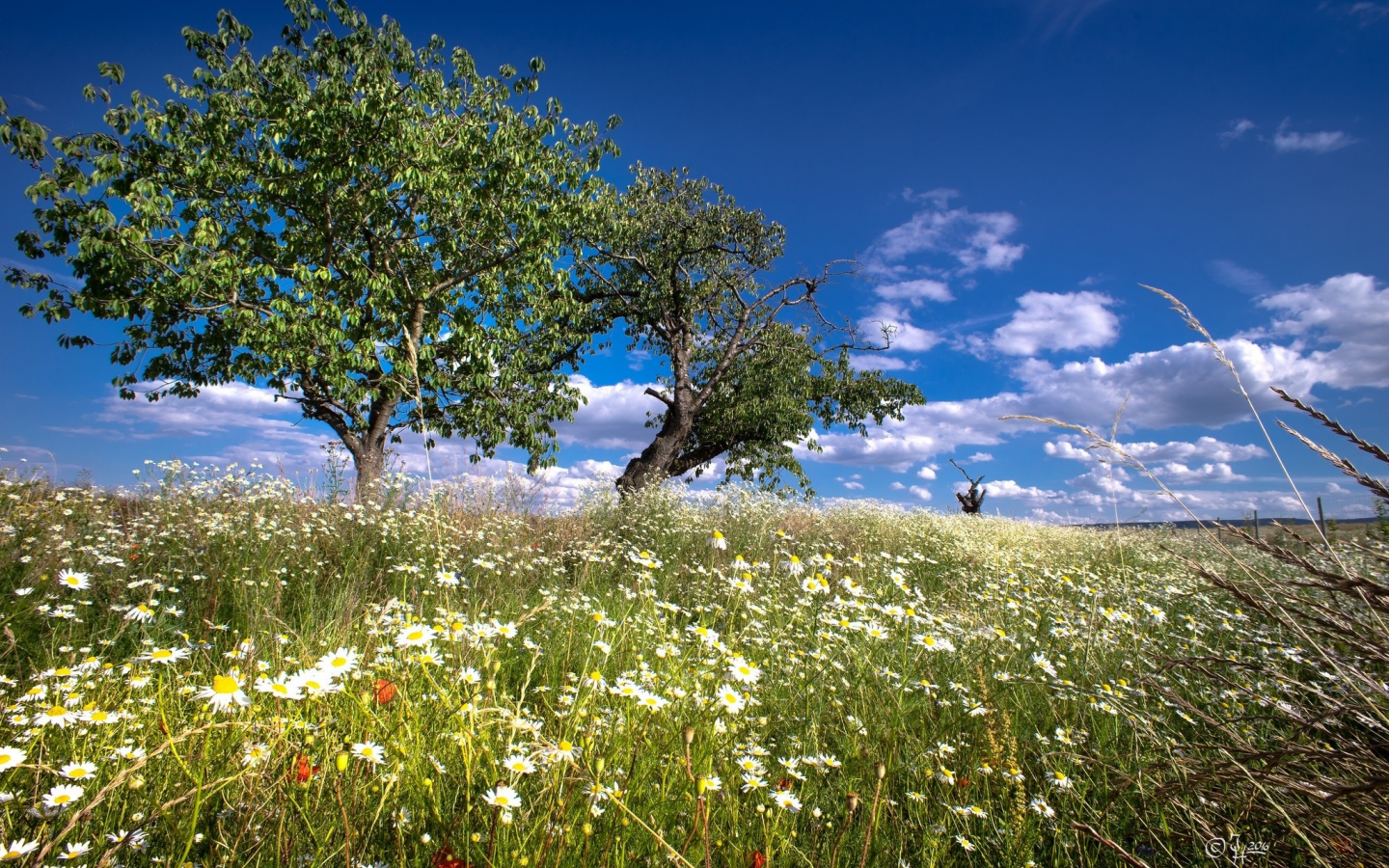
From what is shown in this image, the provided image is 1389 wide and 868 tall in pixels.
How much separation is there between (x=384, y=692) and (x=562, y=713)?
66cm

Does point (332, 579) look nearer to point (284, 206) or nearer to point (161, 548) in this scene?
point (161, 548)

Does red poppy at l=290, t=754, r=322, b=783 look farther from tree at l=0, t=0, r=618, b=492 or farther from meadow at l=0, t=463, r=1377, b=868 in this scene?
tree at l=0, t=0, r=618, b=492

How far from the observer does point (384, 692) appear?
236 cm

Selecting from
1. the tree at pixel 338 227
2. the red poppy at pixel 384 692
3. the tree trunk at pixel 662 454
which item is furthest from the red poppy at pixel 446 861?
the tree trunk at pixel 662 454

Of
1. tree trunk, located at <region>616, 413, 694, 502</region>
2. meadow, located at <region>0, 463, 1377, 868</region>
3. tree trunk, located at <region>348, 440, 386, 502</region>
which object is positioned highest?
tree trunk, located at <region>616, 413, 694, 502</region>

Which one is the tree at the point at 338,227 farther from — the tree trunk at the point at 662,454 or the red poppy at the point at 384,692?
the red poppy at the point at 384,692

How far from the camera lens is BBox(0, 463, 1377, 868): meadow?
5.64 ft

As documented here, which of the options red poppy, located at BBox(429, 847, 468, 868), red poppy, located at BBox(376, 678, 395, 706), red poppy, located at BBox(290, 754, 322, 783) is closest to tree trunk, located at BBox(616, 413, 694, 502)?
red poppy, located at BBox(376, 678, 395, 706)

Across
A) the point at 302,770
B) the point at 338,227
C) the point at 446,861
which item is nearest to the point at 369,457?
the point at 338,227

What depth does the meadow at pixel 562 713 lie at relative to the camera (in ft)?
5.64

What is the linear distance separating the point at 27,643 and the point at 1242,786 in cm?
569

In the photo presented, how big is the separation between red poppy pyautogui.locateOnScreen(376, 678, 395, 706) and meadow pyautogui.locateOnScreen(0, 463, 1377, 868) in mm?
27

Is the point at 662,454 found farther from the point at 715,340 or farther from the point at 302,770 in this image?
the point at 302,770

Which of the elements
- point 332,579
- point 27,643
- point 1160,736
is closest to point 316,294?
point 332,579
